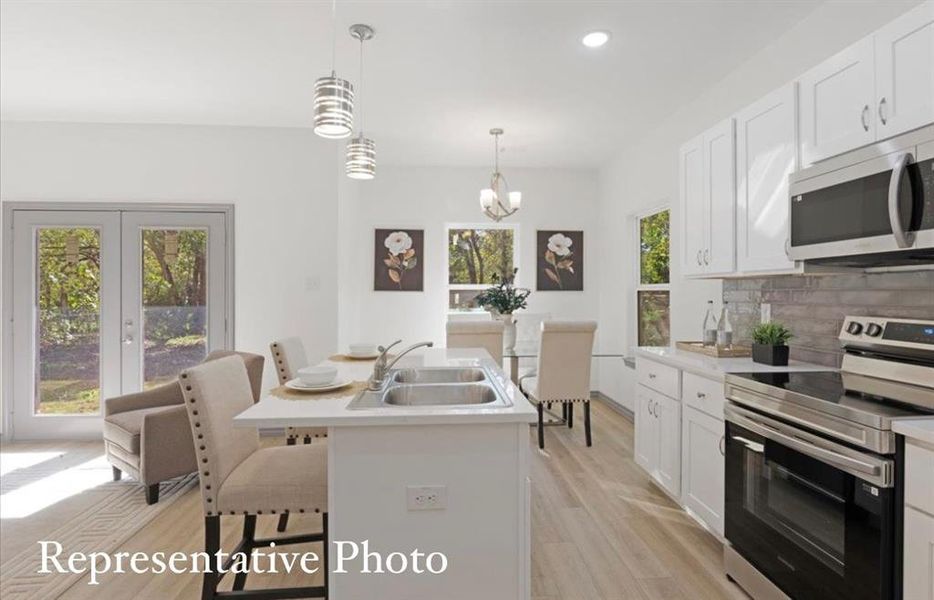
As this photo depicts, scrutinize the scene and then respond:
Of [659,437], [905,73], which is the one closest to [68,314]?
[659,437]

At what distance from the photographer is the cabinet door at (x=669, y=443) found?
2.66 m

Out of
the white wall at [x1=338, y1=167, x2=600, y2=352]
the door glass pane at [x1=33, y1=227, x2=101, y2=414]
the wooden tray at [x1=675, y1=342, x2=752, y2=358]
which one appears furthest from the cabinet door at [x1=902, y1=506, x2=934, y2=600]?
the door glass pane at [x1=33, y1=227, x2=101, y2=414]

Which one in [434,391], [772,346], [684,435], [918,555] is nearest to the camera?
[918,555]

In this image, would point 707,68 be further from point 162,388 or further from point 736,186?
point 162,388

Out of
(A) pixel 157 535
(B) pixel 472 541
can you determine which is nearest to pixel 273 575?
(A) pixel 157 535

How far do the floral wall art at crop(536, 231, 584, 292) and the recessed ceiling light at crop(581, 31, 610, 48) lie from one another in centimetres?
287

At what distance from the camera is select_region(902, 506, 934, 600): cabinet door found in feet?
4.21

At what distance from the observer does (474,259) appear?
18.5 ft

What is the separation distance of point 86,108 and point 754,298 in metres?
5.12

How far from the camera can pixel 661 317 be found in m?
4.50

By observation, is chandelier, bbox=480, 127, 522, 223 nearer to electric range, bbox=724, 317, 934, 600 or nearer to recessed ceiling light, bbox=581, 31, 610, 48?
recessed ceiling light, bbox=581, 31, 610, 48

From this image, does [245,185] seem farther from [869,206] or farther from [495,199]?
[869,206]

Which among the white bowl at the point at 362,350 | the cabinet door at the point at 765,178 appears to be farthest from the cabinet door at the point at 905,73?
the white bowl at the point at 362,350

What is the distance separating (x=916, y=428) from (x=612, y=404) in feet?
13.2
